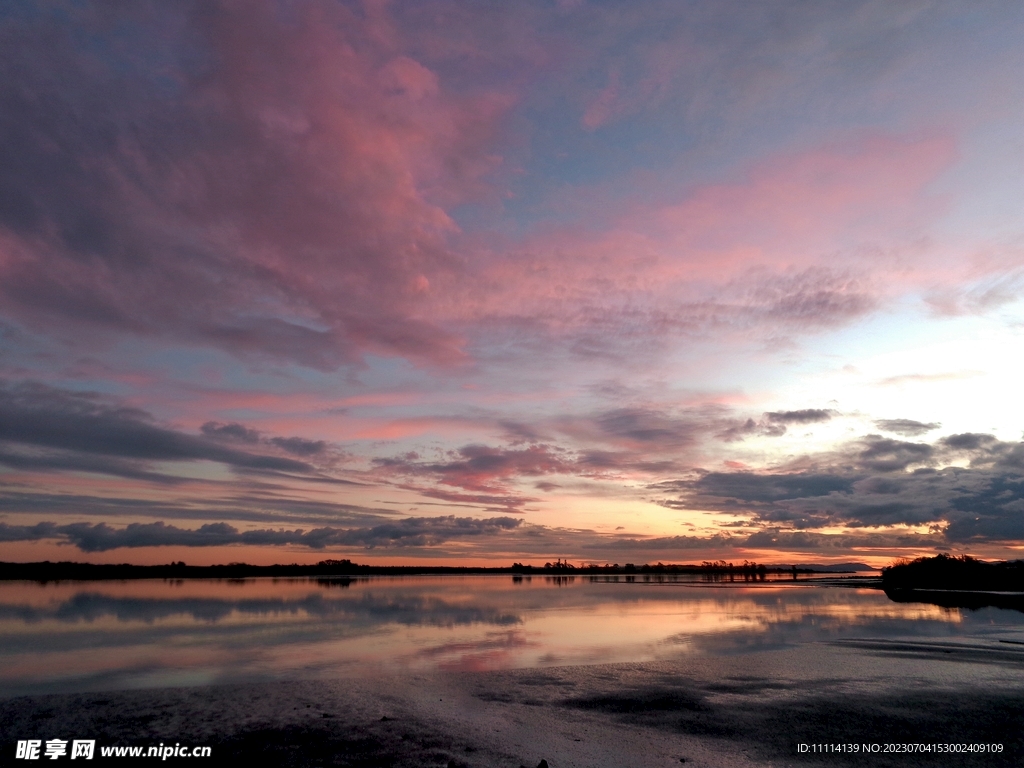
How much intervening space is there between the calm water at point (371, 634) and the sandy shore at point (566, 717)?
3.84 m

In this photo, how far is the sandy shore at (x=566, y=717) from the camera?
15430mm

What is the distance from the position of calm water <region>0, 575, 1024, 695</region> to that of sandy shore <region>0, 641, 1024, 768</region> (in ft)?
12.6

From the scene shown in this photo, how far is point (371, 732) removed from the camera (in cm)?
1720

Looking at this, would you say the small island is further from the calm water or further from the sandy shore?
the sandy shore

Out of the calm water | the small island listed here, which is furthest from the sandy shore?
the small island

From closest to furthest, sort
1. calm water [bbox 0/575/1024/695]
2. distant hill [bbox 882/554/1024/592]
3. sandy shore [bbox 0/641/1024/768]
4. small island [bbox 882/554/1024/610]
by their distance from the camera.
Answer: sandy shore [bbox 0/641/1024/768] → calm water [bbox 0/575/1024/695] → small island [bbox 882/554/1024/610] → distant hill [bbox 882/554/1024/592]

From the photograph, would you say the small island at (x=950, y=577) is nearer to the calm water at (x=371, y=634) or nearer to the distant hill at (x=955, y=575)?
the distant hill at (x=955, y=575)

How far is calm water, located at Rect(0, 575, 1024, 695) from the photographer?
26.5 m

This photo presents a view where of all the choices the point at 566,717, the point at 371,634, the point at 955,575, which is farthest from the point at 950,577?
the point at 566,717

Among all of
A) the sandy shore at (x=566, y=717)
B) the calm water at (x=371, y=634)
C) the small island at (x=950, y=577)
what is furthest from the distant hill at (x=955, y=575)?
the sandy shore at (x=566, y=717)

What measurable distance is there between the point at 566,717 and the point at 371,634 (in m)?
22.5

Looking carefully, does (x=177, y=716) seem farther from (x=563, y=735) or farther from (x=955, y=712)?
(x=955, y=712)

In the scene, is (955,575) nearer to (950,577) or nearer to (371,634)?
(950,577)

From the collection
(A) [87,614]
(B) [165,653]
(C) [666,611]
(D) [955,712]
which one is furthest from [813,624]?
(A) [87,614]
